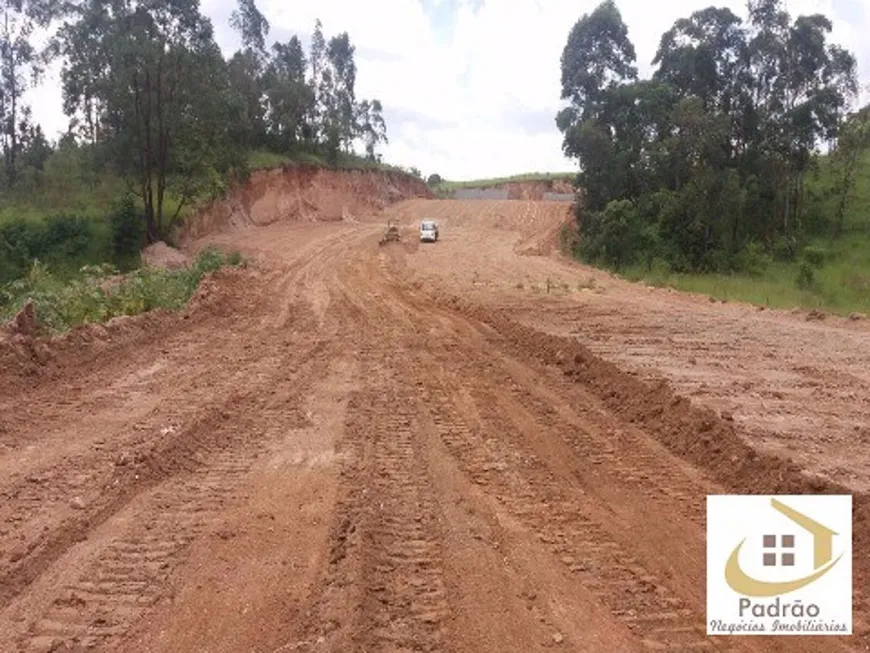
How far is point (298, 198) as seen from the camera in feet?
174

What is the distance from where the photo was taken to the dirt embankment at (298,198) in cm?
4262

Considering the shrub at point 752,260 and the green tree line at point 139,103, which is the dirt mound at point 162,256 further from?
the shrub at point 752,260

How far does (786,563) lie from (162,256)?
30496mm

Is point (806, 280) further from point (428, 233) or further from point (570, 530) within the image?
point (570, 530)

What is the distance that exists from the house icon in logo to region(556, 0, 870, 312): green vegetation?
2526 cm

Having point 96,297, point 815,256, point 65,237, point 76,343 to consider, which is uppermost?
point 815,256

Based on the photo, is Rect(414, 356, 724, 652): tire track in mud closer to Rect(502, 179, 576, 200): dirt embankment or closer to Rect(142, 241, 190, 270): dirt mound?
Rect(142, 241, 190, 270): dirt mound

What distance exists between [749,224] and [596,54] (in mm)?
10852

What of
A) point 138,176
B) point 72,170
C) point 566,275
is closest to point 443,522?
point 566,275

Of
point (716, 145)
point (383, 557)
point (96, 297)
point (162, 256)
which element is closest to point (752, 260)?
point (716, 145)

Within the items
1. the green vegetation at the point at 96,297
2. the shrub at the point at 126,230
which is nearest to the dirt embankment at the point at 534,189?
the shrub at the point at 126,230

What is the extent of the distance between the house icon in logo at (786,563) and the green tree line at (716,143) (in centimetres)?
2690

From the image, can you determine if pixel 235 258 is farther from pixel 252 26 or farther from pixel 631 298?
pixel 252 26

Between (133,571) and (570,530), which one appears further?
(570,530)
